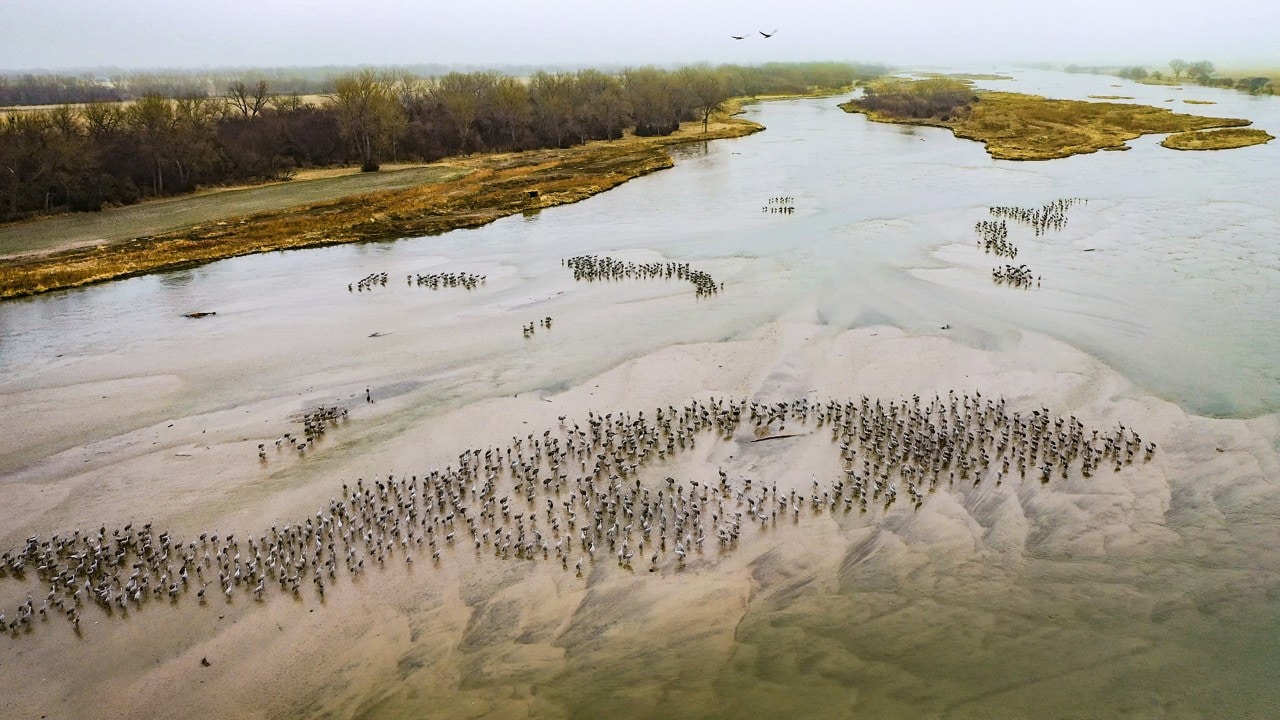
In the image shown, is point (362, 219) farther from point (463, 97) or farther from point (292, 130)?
point (463, 97)

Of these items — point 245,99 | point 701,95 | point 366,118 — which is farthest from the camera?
point 701,95

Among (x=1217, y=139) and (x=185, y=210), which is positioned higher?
(x=1217, y=139)

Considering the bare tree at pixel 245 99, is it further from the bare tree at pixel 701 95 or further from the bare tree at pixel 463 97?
the bare tree at pixel 701 95

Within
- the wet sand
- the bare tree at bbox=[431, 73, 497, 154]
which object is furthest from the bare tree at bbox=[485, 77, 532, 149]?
the wet sand

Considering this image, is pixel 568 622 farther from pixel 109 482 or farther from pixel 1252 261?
pixel 1252 261

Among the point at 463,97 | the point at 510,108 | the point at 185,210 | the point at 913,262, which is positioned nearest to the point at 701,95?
the point at 510,108

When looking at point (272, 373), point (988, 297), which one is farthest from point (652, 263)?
point (272, 373)

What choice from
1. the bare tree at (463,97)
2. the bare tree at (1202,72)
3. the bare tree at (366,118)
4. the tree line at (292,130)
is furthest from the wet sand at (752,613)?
the bare tree at (1202,72)

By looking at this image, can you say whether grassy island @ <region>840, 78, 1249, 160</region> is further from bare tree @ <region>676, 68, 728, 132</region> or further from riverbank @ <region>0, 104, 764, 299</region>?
riverbank @ <region>0, 104, 764, 299</region>
